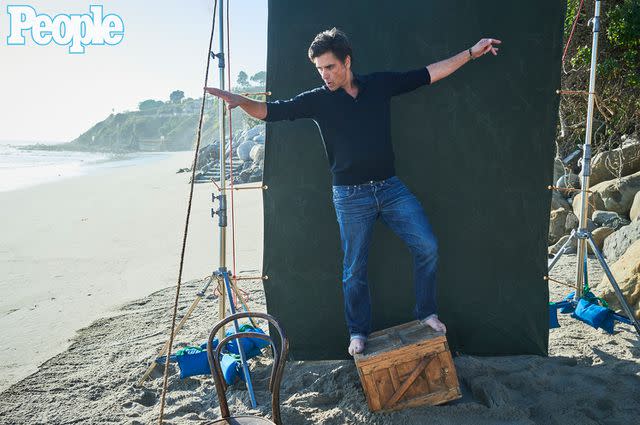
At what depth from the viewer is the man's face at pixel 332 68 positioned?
3.19m

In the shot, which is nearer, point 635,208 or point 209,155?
point 635,208

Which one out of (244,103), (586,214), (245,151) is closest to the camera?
(244,103)

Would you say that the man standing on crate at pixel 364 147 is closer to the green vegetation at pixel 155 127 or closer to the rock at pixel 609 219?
the rock at pixel 609 219

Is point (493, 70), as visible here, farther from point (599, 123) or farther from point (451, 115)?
point (599, 123)

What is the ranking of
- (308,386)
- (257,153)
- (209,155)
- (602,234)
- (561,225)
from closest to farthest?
(308,386), (602,234), (561,225), (257,153), (209,155)

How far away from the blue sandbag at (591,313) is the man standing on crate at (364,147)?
1625 millimetres

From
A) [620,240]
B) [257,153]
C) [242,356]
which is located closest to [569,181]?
[620,240]

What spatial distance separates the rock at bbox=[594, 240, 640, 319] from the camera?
4461 millimetres

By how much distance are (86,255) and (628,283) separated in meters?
6.70

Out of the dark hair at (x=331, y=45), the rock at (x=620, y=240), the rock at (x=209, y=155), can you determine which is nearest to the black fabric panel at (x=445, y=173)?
the dark hair at (x=331, y=45)

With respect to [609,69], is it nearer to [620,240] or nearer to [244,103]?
[620,240]

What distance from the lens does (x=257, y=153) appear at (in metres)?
18.8

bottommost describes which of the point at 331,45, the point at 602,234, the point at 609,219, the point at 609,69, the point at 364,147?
the point at 602,234

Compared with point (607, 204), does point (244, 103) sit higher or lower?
higher
